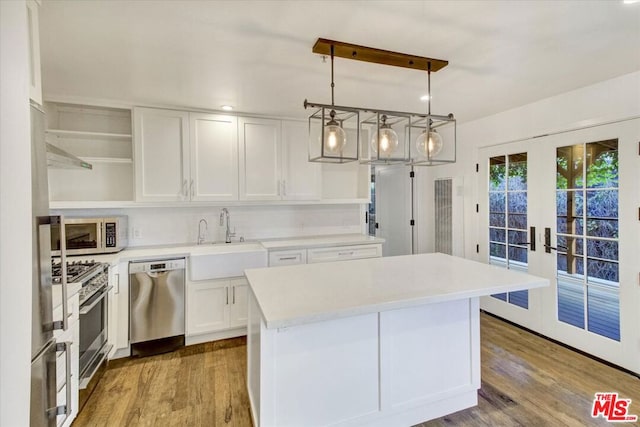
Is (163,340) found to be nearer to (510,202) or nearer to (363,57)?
(363,57)

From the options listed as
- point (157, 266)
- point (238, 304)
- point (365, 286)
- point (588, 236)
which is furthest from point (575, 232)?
point (157, 266)

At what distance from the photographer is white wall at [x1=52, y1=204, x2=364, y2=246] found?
11.0ft

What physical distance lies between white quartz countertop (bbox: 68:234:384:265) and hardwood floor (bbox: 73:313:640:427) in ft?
3.08

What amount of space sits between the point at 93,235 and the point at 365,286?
2.59 metres

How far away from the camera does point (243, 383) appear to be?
2416mm

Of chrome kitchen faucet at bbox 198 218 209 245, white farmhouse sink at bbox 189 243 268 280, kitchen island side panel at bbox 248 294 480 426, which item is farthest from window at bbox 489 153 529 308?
chrome kitchen faucet at bbox 198 218 209 245

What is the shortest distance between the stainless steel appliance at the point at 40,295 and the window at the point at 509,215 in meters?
3.89

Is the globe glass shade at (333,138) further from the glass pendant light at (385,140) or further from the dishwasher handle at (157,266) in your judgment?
the dishwasher handle at (157,266)

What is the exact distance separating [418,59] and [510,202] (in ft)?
7.26

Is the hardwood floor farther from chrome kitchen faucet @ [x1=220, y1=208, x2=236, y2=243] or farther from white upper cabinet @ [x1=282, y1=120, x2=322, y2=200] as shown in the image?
white upper cabinet @ [x1=282, y1=120, x2=322, y2=200]

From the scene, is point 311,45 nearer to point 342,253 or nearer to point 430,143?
point 430,143

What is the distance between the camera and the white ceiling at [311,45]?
1.58 metres

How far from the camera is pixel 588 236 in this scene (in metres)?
2.75

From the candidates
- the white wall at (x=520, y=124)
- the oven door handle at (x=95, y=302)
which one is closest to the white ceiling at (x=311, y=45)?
the white wall at (x=520, y=124)
